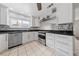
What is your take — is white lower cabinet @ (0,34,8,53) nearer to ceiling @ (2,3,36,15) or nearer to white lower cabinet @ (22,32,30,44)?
white lower cabinet @ (22,32,30,44)

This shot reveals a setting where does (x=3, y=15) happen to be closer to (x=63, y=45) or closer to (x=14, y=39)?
(x=14, y=39)

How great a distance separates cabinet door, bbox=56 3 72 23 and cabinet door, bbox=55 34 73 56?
24cm

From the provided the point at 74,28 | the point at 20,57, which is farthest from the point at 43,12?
the point at 20,57

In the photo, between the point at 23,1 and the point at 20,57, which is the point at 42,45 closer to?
the point at 20,57

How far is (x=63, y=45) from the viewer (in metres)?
1.21

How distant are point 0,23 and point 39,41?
0.63 m

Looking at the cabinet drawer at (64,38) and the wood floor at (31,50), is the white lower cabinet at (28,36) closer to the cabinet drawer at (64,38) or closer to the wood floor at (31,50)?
the wood floor at (31,50)

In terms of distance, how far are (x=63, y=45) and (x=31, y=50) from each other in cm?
48

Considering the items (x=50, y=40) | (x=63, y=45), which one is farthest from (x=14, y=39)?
(x=63, y=45)

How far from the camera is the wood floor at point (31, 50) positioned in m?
1.22

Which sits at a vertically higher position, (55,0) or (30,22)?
(55,0)

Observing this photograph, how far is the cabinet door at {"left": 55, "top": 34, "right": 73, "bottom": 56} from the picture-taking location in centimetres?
116

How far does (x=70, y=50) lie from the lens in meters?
1.16

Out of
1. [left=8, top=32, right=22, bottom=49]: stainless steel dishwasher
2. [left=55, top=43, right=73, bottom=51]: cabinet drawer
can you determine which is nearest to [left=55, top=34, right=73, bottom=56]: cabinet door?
[left=55, top=43, right=73, bottom=51]: cabinet drawer
